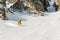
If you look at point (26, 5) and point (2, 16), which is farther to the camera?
point (26, 5)

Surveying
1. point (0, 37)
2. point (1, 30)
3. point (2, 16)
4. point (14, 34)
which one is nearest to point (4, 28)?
point (1, 30)

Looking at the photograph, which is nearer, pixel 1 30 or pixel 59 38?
pixel 59 38

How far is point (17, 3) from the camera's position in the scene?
73.7 feet

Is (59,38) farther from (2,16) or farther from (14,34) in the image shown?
(2,16)

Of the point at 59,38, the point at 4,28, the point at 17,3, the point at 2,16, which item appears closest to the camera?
the point at 59,38

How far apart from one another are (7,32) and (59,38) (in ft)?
9.04

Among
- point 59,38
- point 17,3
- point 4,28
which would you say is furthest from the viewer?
point 17,3

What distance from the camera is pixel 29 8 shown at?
76.2 ft

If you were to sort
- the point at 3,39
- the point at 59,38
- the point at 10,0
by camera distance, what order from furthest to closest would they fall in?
the point at 10,0 < the point at 59,38 < the point at 3,39

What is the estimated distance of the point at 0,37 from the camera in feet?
28.7

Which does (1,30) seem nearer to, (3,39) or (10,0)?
(3,39)

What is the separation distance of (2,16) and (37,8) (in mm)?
11899

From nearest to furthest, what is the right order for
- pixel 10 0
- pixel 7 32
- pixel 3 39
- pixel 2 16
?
pixel 3 39 → pixel 7 32 → pixel 2 16 → pixel 10 0

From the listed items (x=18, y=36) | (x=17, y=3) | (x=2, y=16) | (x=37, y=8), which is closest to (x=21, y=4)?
(x=17, y=3)
